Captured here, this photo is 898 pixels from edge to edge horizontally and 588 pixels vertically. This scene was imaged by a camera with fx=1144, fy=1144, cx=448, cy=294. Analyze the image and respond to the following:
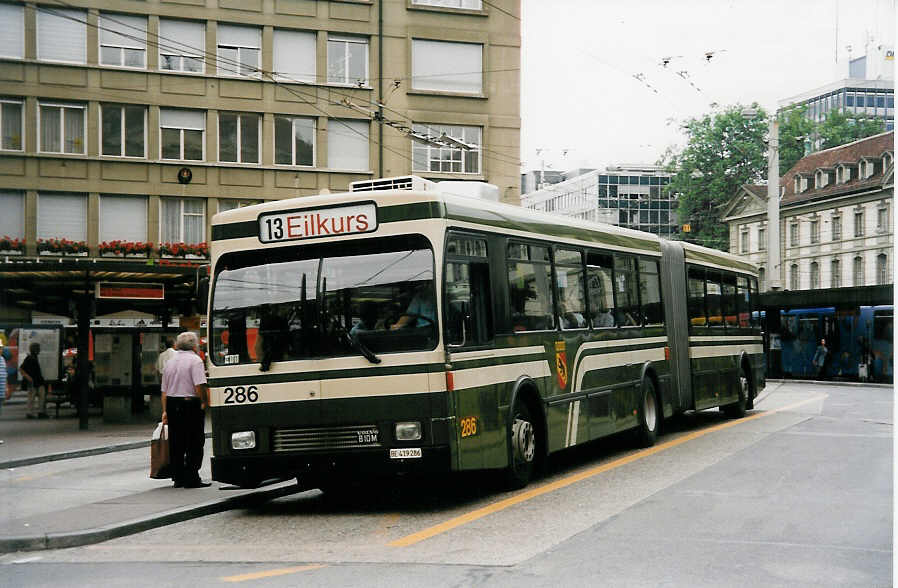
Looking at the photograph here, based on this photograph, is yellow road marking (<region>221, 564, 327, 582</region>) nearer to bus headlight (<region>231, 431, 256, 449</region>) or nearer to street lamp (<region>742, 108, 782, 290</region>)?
bus headlight (<region>231, 431, 256, 449</region>)

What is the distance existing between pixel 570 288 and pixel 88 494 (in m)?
5.76

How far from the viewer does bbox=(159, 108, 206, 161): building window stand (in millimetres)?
36125

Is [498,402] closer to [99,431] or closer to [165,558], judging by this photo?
[165,558]

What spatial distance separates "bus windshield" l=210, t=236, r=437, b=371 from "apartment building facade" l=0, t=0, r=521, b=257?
2230cm

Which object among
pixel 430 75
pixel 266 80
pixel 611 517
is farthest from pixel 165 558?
pixel 430 75

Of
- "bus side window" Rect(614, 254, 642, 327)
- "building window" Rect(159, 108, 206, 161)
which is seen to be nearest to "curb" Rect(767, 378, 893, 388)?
"building window" Rect(159, 108, 206, 161)

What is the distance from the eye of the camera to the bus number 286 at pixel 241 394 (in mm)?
10281

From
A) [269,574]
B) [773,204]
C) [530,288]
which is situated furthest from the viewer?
[773,204]

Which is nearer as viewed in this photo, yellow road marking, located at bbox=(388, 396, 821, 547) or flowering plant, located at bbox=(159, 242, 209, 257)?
yellow road marking, located at bbox=(388, 396, 821, 547)

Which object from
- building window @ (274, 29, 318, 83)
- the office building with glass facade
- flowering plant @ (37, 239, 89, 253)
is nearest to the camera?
flowering plant @ (37, 239, 89, 253)

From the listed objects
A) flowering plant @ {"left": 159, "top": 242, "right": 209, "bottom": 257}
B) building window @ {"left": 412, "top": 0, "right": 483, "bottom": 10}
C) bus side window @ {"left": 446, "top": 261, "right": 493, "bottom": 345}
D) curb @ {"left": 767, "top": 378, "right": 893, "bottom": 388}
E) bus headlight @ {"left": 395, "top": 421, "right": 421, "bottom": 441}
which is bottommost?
curb @ {"left": 767, "top": 378, "right": 893, "bottom": 388}

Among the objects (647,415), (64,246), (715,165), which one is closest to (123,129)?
(64,246)

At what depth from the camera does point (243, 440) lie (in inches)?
406

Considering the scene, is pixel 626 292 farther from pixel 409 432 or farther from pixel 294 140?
pixel 294 140
